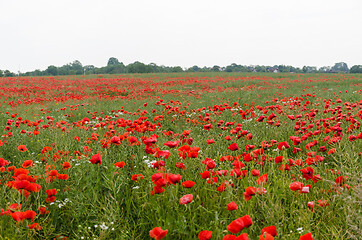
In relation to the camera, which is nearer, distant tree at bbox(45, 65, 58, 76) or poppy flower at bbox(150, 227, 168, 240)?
poppy flower at bbox(150, 227, 168, 240)

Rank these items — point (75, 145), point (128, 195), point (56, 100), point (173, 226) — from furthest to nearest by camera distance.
A: point (56, 100), point (75, 145), point (128, 195), point (173, 226)

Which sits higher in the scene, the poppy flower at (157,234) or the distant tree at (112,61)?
the distant tree at (112,61)

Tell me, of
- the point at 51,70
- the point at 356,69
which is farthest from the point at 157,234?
the point at 51,70

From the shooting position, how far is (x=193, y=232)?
1767 millimetres

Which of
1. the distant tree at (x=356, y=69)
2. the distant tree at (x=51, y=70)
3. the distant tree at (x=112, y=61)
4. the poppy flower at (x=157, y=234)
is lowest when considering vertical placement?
the poppy flower at (x=157, y=234)

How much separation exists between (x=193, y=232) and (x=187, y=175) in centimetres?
66

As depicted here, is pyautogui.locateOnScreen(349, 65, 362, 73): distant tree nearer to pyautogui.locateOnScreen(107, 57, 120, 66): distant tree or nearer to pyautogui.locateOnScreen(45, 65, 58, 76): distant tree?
pyautogui.locateOnScreen(45, 65, 58, 76): distant tree

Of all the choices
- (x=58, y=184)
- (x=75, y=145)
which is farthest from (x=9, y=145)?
(x=58, y=184)

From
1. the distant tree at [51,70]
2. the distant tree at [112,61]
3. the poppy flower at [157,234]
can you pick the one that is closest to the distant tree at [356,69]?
the poppy flower at [157,234]

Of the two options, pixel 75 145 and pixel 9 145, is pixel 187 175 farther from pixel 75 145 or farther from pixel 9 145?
pixel 9 145

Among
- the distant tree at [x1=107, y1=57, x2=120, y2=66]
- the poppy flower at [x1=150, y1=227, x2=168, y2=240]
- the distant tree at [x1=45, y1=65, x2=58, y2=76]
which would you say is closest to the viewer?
the poppy flower at [x1=150, y1=227, x2=168, y2=240]

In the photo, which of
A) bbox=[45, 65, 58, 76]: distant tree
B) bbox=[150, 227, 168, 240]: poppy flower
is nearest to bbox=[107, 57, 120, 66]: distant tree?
bbox=[45, 65, 58, 76]: distant tree

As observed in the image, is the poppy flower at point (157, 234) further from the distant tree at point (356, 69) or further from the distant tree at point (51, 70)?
the distant tree at point (51, 70)

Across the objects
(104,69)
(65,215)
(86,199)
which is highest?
(104,69)
